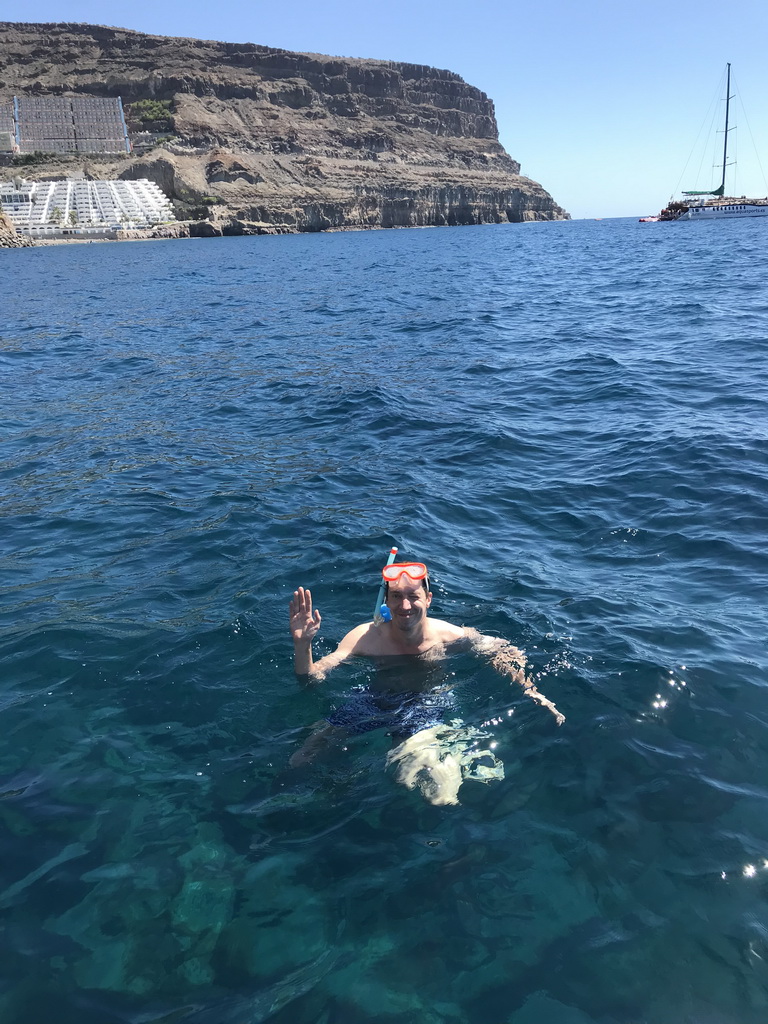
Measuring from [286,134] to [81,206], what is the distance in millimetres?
58125

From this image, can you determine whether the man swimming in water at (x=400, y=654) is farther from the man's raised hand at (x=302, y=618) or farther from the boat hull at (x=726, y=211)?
the boat hull at (x=726, y=211)

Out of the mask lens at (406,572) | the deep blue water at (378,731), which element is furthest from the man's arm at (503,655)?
the mask lens at (406,572)

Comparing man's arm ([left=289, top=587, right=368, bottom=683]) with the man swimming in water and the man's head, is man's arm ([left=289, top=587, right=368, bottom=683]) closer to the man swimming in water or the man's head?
the man swimming in water

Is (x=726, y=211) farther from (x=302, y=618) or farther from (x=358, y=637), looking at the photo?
(x=302, y=618)

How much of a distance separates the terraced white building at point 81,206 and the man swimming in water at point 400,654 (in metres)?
106

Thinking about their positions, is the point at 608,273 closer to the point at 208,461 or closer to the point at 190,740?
the point at 208,461

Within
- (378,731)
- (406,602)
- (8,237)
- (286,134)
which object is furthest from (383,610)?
(286,134)

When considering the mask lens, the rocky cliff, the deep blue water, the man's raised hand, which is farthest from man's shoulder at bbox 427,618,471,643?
the rocky cliff

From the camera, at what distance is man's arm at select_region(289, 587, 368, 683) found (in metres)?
4.84

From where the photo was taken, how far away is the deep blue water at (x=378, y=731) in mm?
3424

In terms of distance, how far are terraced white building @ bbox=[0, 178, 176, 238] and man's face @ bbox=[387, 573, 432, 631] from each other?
10596 centimetres

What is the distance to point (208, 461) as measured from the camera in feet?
34.8

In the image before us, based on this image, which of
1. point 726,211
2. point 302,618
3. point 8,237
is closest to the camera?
point 302,618

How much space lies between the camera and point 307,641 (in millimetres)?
5008
